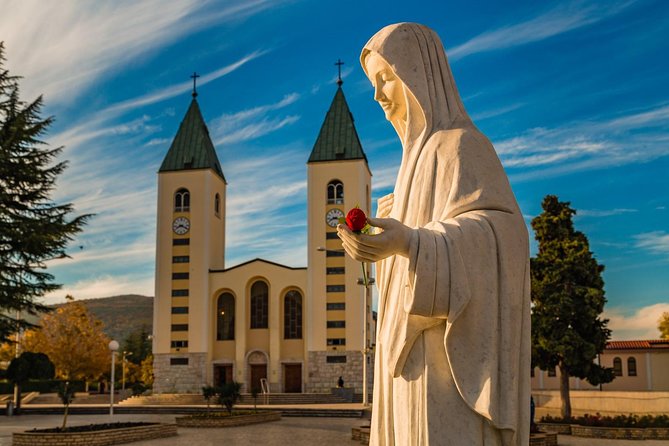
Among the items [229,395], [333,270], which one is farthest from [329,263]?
[229,395]

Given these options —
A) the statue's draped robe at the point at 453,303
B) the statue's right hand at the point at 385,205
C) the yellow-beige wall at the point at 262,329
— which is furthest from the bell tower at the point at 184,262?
the statue's draped robe at the point at 453,303

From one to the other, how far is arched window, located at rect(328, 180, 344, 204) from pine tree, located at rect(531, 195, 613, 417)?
32.7 metres

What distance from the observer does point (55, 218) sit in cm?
3266

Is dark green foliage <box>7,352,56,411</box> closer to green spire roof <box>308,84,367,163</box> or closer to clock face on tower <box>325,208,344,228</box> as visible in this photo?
clock face on tower <box>325,208,344,228</box>

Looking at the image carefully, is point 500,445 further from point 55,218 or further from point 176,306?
point 176,306

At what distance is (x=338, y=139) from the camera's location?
6194 centimetres

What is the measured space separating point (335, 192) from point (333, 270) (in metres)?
6.57

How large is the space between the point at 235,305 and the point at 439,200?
58905 mm

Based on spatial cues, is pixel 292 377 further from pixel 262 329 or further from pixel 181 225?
pixel 181 225

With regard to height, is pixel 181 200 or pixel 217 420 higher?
pixel 181 200

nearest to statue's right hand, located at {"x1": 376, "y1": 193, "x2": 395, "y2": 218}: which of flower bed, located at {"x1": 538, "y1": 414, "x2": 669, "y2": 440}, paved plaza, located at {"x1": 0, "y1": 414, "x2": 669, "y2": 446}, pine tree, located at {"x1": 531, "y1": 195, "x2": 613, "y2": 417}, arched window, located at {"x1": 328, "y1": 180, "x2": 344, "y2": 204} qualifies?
paved plaza, located at {"x1": 0, "y1": 414, "x2": 669, "y2": 446}

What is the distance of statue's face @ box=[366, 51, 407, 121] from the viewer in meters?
3.75

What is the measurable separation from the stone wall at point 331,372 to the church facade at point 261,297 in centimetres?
8

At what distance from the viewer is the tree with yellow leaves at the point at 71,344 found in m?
56.2
